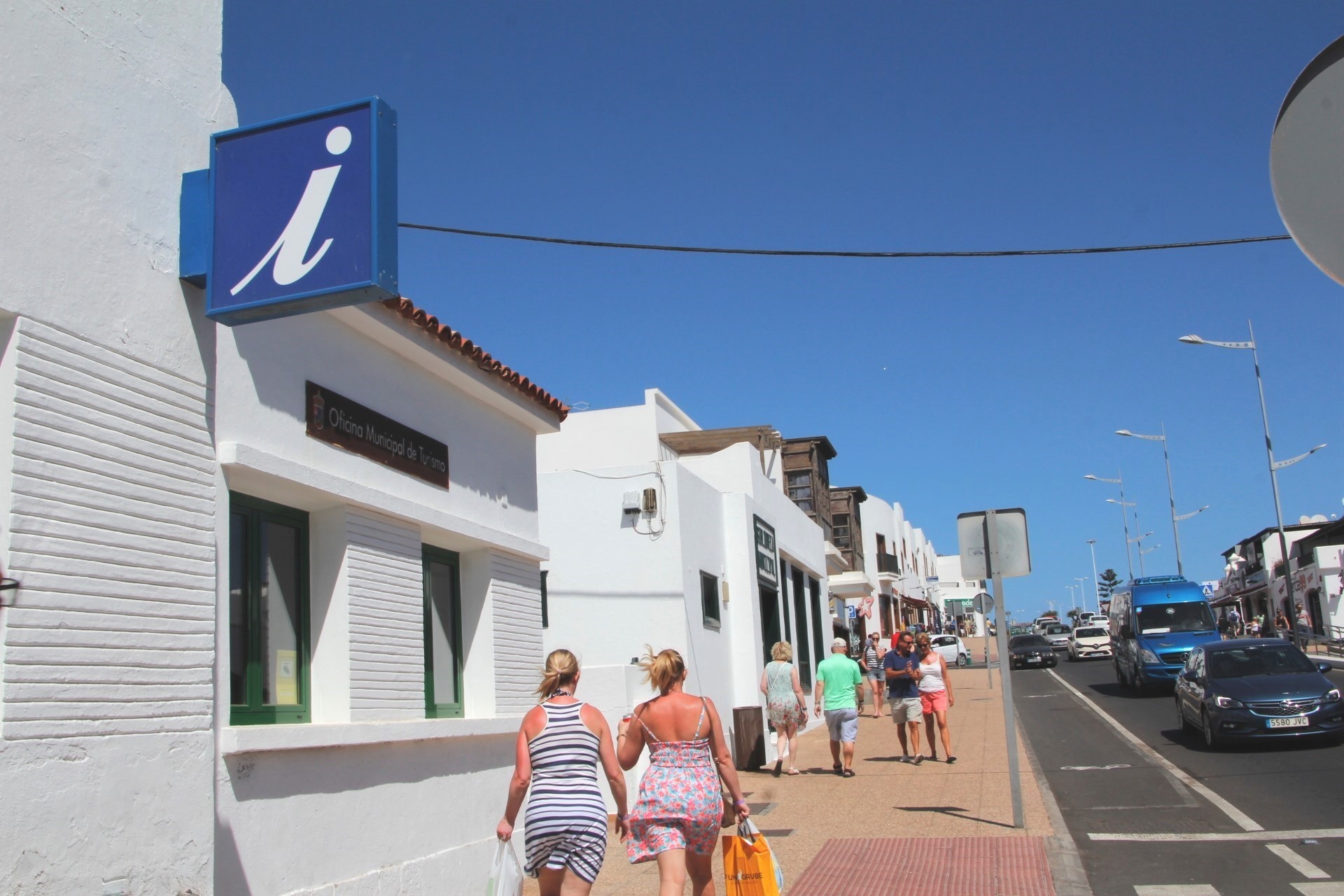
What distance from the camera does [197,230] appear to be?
6.02 meters

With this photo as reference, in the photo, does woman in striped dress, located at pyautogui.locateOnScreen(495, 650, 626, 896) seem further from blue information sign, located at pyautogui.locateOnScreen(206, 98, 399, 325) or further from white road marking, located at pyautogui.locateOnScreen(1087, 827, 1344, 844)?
white road marking, located at pyautogui.locateOnScreen(1087, 827, 1344, 844)

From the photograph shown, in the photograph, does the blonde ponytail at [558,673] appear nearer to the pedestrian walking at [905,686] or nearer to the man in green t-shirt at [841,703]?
the man in green t-shirt at [841,703]

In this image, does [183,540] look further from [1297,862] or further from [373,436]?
[1297,862]

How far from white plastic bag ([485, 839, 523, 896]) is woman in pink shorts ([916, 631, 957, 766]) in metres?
9.88

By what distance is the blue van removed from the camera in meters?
25.7

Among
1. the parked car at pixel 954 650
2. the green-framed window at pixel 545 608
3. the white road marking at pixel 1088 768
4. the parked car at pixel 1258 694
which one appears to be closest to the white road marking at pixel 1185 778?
the white road marking at pixel 1088 768

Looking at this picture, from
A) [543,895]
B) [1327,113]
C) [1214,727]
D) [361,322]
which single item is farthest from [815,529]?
[1327,113]

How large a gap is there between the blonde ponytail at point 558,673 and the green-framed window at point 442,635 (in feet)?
10.1

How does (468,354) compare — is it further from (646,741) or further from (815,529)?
(815,529)

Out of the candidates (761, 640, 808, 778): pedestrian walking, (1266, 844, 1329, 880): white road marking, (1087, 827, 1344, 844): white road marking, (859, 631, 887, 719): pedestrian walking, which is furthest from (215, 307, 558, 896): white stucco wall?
(859, 631, 887, 719): pedestrian walking

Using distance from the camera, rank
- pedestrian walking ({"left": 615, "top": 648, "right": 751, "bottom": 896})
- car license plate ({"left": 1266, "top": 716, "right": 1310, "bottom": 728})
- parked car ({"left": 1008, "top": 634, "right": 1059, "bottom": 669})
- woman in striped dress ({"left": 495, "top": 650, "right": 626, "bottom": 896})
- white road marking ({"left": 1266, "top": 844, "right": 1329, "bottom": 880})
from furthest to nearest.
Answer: parked car ({"left": 1008, "top": 634, "right": 1059, "bottom": 669}) → car license plate ({"left": 1266, "top": 716, "right": 1310, "bottom": 728}) → white road marking ({"left": 1266, "top": 844, "right": 1329, "bottom": 880}) → pedestrian walking ({"left": 615, "top": 648, "right": 751, "bottom": 896}) → woman in striped dress ({"left": 495, "top": 650, "right": 626, "bottom": 896})

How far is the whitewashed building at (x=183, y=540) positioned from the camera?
4.97 metres

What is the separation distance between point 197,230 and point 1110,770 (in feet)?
41.6

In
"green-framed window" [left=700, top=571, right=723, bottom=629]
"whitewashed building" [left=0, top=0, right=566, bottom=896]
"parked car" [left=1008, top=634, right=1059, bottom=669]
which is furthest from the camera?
"parked car" [left=1008, top=634, right=1059, bottom=669]
